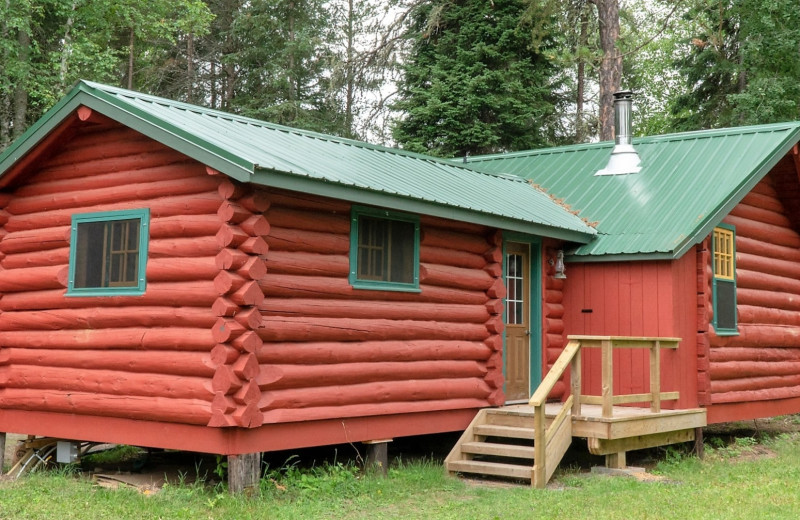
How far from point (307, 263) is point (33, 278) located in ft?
11.8

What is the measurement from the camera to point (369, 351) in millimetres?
10555

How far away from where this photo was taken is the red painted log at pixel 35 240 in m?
10.8

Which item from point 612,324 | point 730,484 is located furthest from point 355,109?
point 730,484

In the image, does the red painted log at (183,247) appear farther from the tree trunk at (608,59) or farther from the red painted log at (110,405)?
the tree trunk at (608,59)

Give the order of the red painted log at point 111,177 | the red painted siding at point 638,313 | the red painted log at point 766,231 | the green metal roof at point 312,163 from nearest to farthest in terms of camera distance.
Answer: the green metal roof at point 312,163 → the red painted log at point 111,177 → the red painted siding at point 638,313 → the red painted log at point 766,231

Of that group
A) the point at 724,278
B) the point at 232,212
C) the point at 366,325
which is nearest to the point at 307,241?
the point at 232,212

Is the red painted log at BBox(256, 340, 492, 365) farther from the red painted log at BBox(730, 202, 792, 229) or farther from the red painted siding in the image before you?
the red painted log at BBox(730, 202, 792, 229)

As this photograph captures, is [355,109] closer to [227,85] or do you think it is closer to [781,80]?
[227,85]

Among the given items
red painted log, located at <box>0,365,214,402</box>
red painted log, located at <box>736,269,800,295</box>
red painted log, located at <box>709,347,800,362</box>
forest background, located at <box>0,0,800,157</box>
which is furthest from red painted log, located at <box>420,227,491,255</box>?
forest background, located at <box>0,0,800,157</box>

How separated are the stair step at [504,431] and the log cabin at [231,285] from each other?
1.11 ft

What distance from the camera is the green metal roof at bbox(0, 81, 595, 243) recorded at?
9016mm

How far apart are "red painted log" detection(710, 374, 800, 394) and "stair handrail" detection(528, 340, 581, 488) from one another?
3.30 meters

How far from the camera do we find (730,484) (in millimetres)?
10766

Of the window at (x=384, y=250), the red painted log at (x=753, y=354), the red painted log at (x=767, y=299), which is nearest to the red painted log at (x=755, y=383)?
the red painted log at (x=753, y=354)
